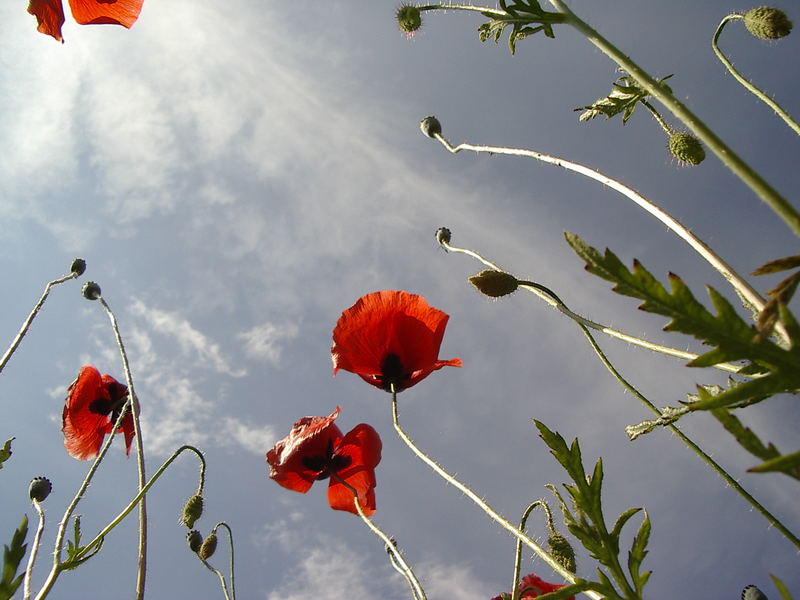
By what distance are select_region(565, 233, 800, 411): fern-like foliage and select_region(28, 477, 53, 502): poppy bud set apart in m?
2.15


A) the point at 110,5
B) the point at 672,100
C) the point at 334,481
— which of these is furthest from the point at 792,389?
the point at 110,5

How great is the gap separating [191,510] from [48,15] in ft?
5.92

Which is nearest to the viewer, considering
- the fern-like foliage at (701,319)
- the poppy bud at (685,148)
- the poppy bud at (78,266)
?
the fern-like foliage at (701,319)

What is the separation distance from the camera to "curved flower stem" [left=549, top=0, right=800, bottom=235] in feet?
2.17

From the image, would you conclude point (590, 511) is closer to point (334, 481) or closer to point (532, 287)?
point (532, 287)

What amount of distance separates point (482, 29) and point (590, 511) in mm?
1462

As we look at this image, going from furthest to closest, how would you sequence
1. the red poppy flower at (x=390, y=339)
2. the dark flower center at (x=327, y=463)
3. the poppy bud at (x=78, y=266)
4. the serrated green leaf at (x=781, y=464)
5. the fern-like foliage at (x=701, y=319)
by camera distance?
the poppy bud at (x=78, y=266), the dark flower center at (x=327, y=463), the red poppy flower at (x=390, y=339), the fern-like foliage at (x=701, y=319), the serrated green leaf at (x=781, y=464)

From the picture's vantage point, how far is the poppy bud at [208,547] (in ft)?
8.09

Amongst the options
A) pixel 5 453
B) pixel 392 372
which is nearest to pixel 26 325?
pixel 5 453

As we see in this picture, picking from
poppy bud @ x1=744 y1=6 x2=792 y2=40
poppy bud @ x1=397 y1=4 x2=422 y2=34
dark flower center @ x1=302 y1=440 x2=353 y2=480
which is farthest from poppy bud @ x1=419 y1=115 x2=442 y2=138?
dark flower center @ x1=302 y1=440 x2=353 y2=480

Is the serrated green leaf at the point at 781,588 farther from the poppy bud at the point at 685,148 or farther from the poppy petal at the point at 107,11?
the poppy petal at the point at 107,11

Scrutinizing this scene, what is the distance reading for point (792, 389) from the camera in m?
0.79

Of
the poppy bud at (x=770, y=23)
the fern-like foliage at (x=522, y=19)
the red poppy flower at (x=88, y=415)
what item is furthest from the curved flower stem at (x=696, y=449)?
the red poppy flower at (x=88, y=415)

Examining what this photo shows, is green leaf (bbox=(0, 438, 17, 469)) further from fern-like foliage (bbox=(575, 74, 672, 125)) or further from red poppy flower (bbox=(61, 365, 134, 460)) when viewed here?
fern-like foliage (bbox=(575, 74, 672, 125))
